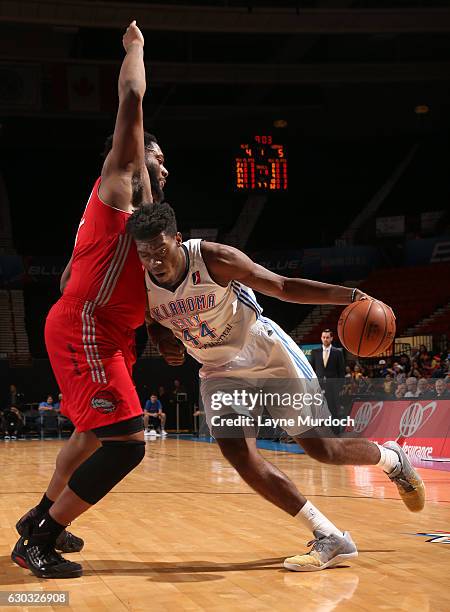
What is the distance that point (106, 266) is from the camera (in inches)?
134

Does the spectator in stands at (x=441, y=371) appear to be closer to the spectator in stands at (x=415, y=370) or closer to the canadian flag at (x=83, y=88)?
the spectator in stands at (x=415, y=370)

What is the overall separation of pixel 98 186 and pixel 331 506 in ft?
10.8

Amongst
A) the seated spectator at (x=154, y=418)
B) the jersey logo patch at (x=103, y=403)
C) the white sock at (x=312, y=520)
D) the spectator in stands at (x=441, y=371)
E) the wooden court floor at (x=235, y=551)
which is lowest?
the seated spectator at (x=154, y=418)

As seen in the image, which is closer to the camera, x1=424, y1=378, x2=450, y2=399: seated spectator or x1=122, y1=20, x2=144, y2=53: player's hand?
x1=122, y1=20, x2=144, y2=53: player's hand

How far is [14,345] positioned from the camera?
22.4m

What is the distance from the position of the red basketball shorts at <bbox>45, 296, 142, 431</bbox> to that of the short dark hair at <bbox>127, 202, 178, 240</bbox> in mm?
374

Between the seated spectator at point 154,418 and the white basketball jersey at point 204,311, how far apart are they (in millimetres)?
14468

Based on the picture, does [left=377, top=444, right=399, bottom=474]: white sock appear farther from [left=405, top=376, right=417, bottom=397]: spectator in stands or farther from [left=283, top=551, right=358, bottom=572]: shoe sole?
[left=405, top=376, right=417, bottom=397]: spectator in stands

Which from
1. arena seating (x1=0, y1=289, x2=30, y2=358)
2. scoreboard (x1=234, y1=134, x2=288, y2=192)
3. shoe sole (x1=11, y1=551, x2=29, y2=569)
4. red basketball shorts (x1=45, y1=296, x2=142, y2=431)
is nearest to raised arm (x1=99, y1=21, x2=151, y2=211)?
red basketball shorts (x1=45, y1=296, x2=142, y2=431)

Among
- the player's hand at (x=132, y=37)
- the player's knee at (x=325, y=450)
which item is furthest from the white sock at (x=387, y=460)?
the player's hand at (x=132, y=37)

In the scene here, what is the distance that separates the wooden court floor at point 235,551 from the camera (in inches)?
118

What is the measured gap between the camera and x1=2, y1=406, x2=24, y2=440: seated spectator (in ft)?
60.2

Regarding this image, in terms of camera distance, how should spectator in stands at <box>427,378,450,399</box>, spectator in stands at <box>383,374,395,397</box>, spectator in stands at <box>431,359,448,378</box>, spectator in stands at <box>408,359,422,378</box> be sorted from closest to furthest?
spectator in stands at <box>427,378,450,399</box>, spectator in stands at <box>431,359,448,378</box>, spectator in stands at <box>383,374,395,397</box>, spectator in stands at <box>408,359,422,378</box>

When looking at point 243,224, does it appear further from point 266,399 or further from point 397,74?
point 266,399
